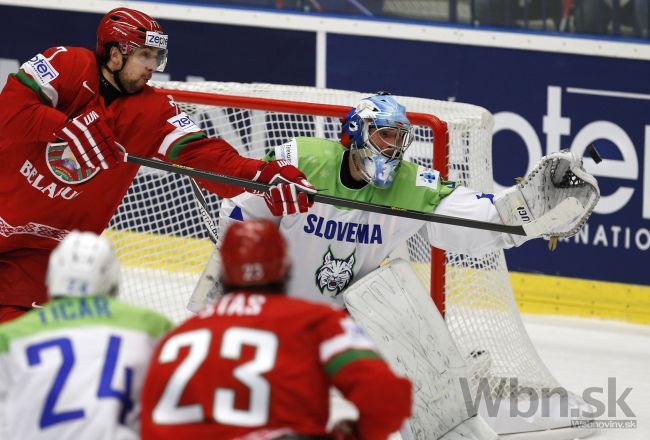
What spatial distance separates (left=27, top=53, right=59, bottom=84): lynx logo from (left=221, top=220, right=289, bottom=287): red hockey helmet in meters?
1.53

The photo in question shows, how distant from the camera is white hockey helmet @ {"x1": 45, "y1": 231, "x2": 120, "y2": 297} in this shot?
294cm

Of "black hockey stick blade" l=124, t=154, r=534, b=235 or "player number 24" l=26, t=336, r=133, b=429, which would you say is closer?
"player number 24" l=26, t=336, r=133, b=429

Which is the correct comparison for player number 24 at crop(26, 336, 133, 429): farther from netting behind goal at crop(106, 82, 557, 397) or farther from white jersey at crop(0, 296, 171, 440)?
netting behind goal at crop(106, 82, 557, 397)

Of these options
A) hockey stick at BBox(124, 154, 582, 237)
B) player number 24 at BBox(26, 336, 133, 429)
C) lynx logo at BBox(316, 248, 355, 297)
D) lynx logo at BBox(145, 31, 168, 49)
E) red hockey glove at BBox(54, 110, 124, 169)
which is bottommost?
player number 24 at BBox(26, 336, 133, 429)

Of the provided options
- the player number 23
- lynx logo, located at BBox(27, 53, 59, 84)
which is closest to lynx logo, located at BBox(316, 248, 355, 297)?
lynx logo, located at BBox(27, 53, 59, 84)

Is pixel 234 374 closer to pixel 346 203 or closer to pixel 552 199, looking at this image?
pixel 346 203

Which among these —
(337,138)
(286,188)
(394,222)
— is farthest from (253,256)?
(337,138)

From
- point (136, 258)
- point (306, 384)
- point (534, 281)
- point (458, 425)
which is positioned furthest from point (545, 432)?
point (306, 384)

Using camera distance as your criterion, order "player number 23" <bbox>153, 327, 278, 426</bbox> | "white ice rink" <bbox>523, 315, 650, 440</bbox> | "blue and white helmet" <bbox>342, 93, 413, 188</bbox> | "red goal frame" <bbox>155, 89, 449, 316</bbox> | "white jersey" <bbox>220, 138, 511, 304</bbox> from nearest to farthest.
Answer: "player number 23" <bbox>153, 327, 278, 426</bbox>, "blue and white helmet" <bbox>342, 93, 413, 188</bbox>, "white jersey" <bbox>220, 138, 511, 304</bbox>, "red goal frame" <bbox>155, 89, 449, 316</bbox>, "white ice rink" <bbox>523, 315, 650, 440</bbox>

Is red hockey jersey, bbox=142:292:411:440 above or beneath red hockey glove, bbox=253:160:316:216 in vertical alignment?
beneath

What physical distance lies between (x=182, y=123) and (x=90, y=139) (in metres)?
0.38

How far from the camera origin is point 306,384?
2.81 m

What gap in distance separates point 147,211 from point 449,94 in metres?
1.49

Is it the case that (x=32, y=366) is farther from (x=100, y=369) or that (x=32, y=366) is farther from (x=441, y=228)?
(x=441, y=228)
